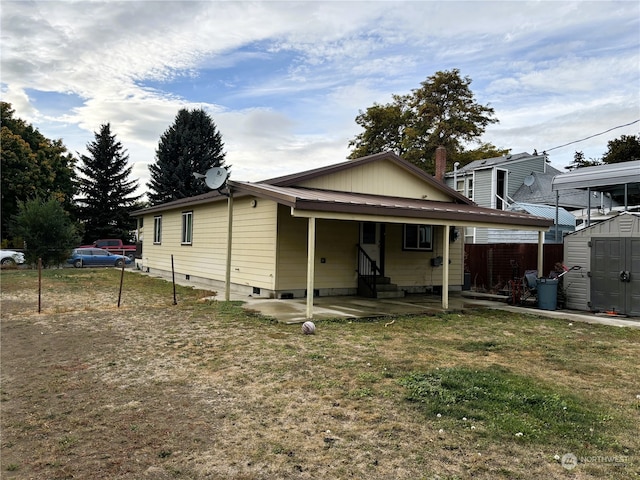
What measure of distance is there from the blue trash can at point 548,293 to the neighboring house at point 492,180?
10.7m

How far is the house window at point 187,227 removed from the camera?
1603 centimetres

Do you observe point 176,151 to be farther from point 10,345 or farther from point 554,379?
point 554,379

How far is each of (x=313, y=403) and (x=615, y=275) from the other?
351 inches

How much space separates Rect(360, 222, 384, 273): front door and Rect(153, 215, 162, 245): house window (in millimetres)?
10629

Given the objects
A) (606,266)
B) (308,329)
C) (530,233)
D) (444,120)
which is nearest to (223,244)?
(308,329)

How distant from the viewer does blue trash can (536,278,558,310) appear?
1068cm

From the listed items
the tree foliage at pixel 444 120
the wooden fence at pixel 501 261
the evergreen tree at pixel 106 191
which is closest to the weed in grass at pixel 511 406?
the wooden fence at pixel 501 261

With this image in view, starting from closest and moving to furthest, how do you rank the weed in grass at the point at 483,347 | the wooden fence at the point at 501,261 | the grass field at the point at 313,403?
the grass field at the point at 313,403 → the weed in grass at the point at 483,347 → the wooden fence at the point at 501,261

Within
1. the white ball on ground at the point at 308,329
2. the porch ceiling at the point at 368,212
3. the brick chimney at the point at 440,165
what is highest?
the brick chimney at the point at 440,165

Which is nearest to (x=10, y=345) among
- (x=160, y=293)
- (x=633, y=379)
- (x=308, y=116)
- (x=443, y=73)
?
(x=160, y=293)

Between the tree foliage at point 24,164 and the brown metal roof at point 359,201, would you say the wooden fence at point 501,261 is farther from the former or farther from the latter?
the tree foliage at point 24,164

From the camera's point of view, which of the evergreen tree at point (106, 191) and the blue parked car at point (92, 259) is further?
the evergreen tree at point (106, 191)

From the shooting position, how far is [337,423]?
140 inches

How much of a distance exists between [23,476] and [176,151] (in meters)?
38.4
